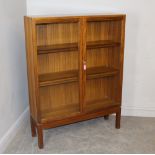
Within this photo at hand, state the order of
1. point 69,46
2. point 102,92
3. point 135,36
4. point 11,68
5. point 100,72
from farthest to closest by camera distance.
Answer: point 102,92 → point 135,36 → point 100,72 → point 11,68 → point 69,46

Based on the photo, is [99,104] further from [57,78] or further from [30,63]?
[30,63]

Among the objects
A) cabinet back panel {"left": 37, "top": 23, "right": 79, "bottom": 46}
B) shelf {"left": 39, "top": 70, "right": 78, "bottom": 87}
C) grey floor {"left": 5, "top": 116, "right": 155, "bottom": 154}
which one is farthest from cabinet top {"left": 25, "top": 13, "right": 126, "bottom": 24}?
grey floor {"left": 5, "top": 116, "right": 155, "bottom": 154}

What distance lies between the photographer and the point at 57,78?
2.54 meters

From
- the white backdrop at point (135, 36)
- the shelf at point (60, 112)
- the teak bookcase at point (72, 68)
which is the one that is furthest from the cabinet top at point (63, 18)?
the shelf at point (60, 112)

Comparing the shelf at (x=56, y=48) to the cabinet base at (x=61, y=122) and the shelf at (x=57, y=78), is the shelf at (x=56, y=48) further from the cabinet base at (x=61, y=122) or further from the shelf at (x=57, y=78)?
the cabinet base at (x=61, y=122)

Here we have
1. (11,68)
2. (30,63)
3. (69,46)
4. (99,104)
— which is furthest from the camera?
(99,104)

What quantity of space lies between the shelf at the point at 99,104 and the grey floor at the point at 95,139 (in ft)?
1.05

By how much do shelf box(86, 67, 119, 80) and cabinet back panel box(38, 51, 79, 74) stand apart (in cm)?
24

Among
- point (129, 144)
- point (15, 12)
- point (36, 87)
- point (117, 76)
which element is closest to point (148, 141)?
point (129, 144)

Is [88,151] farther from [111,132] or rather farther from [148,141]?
[148,141]

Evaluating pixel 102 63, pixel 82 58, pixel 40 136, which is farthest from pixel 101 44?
pixel 40 136

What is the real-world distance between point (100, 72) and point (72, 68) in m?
0.36

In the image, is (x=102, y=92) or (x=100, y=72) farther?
(x=102, y=92)

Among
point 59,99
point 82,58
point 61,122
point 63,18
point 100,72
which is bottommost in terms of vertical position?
point 61,122
